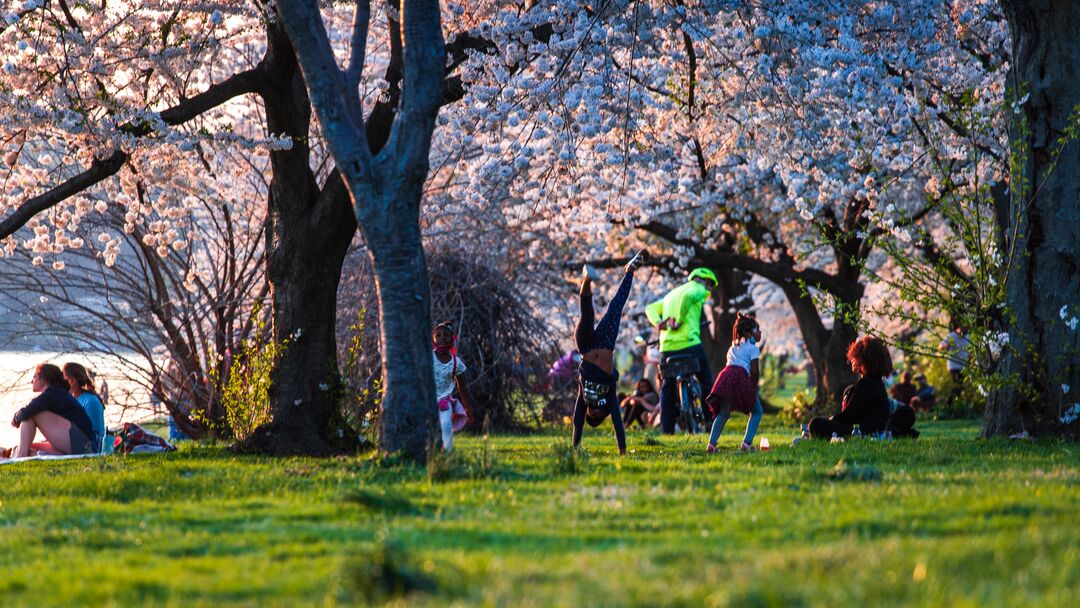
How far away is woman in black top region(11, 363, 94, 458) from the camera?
42.1ft

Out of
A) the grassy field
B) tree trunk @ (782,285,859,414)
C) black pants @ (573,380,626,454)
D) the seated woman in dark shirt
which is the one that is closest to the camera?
the grassy field

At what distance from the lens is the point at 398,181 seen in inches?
366

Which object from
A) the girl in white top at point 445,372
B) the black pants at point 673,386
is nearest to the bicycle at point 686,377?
the black pants at point 673,386

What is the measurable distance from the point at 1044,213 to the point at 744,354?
10.2 ft

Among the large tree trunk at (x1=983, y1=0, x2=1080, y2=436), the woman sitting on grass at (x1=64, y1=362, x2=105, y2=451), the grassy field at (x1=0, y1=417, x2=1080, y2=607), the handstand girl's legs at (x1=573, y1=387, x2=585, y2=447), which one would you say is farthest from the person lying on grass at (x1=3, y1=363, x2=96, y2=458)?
the large tree trunk at (x1=983, y1=0, x2=1080, y2=436)

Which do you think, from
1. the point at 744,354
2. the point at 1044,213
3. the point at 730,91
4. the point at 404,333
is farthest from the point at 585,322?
the point at 730,91

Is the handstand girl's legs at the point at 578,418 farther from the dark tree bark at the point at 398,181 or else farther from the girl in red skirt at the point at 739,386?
the dark tree bark at the point at 398,181

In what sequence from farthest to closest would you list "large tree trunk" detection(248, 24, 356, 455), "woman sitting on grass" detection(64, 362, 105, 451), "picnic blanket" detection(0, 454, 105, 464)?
1. "woman sitting on grass" detection(64, 362, 105, 451)
2. "picnic blanket" detection(0, 454, 105, 464)
3. "large tree trunk" detection(248, 24, 356, 455)

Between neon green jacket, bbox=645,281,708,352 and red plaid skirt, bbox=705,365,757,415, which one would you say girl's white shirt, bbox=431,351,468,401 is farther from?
neon green jacket, bbox=645,281,708,352

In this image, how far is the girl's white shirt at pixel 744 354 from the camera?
37.8 feet

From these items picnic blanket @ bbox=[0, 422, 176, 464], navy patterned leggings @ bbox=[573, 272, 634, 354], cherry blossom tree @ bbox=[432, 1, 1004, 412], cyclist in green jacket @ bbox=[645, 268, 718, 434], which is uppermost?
cherry blossom tree @ bbox=[432, 1, 1004, 412]

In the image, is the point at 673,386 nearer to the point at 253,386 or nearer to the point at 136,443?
the point at 253,386

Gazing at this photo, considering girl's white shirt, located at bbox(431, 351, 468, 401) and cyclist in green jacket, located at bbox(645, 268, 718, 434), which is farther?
cyclist in green jacket, located at bbox(645, 268, 718, 434)

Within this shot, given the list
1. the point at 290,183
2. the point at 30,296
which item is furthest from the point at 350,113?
the point at 30,296
